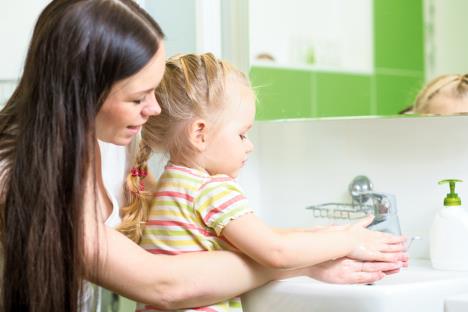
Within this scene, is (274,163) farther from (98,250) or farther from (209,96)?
(98,250)

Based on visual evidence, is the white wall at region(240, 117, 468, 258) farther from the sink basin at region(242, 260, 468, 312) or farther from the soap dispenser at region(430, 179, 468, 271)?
the sink basin at region(242, 260, 468, 312)

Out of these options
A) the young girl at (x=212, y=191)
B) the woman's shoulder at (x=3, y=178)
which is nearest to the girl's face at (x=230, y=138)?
the young girl at (x=212, y=191)

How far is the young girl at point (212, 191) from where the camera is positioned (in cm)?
120

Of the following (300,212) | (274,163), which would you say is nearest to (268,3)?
(274,163)

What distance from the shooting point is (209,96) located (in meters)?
1.27

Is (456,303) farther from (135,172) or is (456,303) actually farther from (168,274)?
(135,172)

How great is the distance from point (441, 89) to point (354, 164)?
0.27 metres

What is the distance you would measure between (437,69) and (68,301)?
2.85 feet

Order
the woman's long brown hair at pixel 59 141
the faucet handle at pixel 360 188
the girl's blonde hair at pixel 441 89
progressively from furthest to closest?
1. the faucet handle at pixel 360 188
2. the girl's blonde hair at pixel 441 89
3. the woman's long brown hair at pixel 59 141

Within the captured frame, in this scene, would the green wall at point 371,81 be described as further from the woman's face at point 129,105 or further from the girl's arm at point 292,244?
the woman's face at point 129,105

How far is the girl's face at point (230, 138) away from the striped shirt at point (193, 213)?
1.2 inches

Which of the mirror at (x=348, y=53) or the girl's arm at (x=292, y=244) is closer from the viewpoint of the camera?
the girl's arm at (x=292, y=244)

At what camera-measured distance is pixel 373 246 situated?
4.23ft

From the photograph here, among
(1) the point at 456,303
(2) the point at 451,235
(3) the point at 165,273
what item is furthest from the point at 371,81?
(3) the point at 165,273
